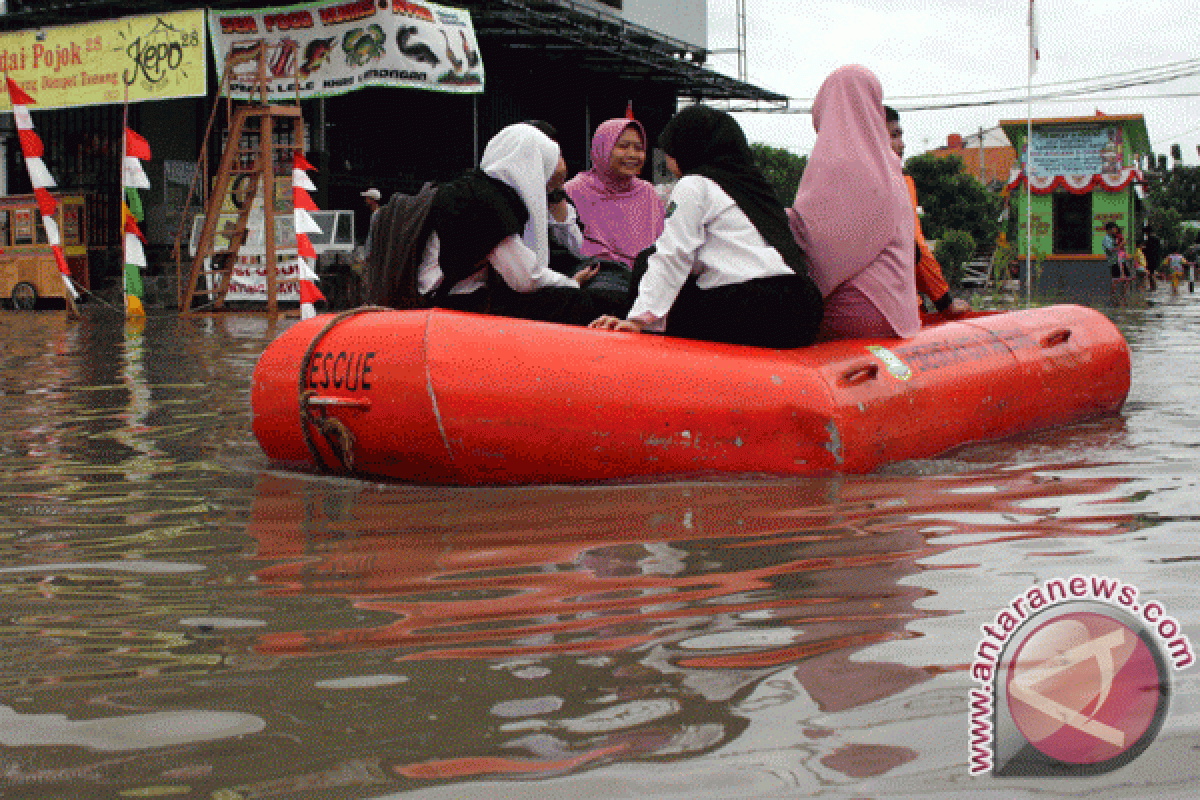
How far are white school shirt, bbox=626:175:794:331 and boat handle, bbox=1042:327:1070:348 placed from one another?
1.56 meters

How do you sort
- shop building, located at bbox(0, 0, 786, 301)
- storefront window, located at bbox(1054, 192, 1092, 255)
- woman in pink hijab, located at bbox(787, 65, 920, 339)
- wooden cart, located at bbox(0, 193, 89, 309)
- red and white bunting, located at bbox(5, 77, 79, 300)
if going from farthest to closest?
storefront window, located at bbox(1054, 192, 1092, 255)
wooden cart, located at bbox(0, 193, 89, 309)
shop building, located at bbox(0, 0, 786, 301)
red and white bunting, located at bbox(5, 77, 79, 300)
woman in pink hijab, located at bbox(787, 65, 920, 339)

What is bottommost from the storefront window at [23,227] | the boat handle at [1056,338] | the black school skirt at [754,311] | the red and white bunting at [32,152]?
the boat handle at [1056,338]

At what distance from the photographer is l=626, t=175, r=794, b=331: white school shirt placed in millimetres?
4414

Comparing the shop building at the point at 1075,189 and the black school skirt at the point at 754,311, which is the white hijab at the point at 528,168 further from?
the shop building at the point at 1075,189

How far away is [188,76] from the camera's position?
1595 centimetres

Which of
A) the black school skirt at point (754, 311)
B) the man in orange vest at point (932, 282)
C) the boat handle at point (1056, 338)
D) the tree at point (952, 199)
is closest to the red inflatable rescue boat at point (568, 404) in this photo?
the black school skirt at point (754, 311)

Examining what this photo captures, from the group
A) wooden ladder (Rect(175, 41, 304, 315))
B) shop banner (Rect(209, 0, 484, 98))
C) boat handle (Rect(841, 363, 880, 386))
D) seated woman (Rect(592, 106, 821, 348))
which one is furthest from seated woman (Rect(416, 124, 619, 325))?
shop banner (Rect(209, 0, 484, 98))

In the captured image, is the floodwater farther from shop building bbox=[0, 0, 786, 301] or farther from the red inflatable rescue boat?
shop building bbox=[0, 0, 786, 301]

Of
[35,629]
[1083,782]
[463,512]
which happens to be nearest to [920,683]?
[1083,782]

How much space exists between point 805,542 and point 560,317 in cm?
211

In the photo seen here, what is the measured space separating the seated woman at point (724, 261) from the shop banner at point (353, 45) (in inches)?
452

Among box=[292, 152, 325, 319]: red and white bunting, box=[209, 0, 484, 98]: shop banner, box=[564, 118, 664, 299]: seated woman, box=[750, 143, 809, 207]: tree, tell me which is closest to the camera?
box=[564, 118, 664, 299]: seated woman

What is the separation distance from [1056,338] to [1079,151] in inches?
1021

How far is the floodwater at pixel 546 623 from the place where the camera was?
179 centimetres
